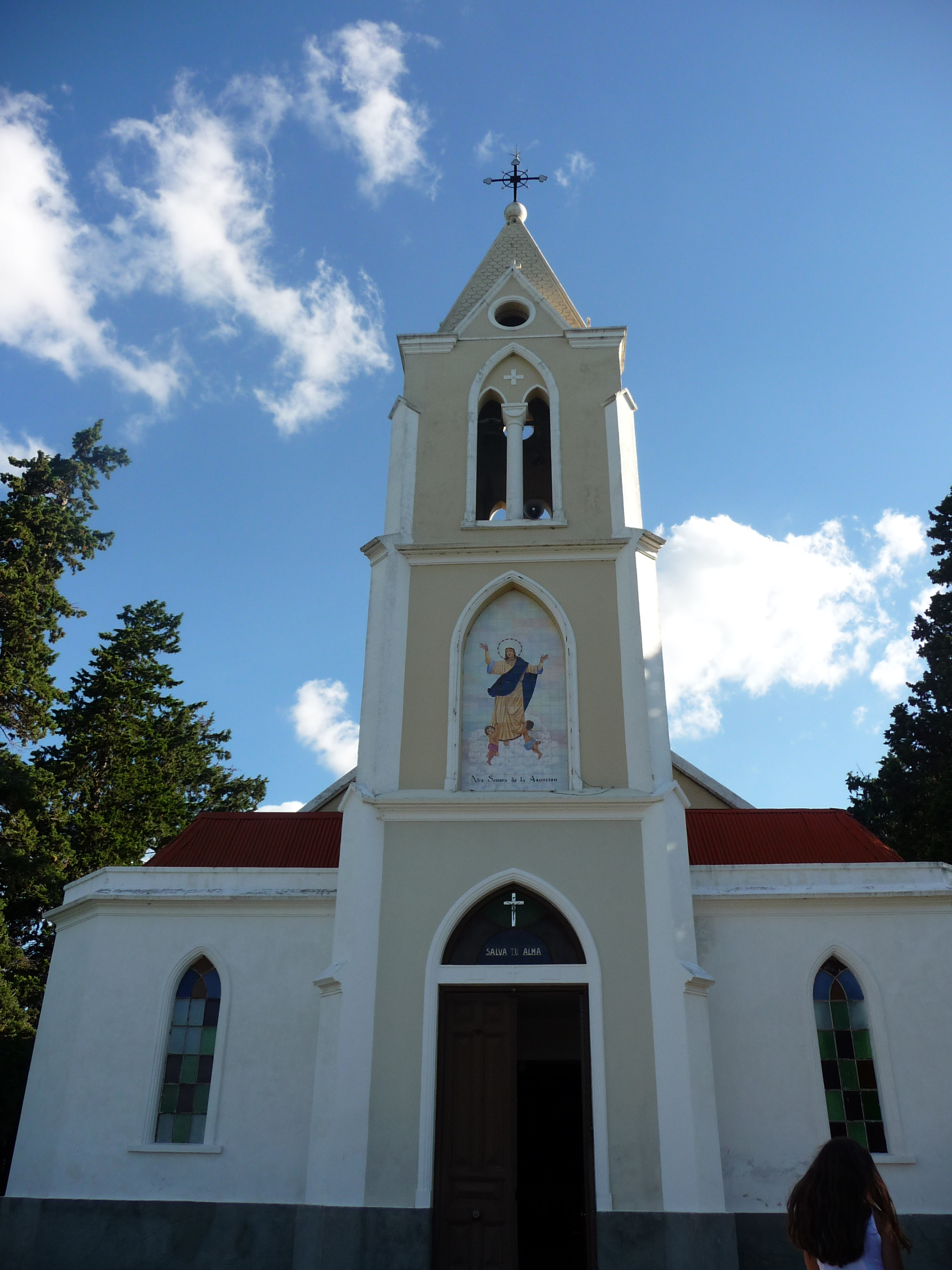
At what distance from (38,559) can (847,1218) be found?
25.9m

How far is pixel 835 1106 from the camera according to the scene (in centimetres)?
1218

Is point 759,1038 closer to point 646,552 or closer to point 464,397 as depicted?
point 646,552

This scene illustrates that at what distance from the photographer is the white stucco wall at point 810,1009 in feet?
38.7

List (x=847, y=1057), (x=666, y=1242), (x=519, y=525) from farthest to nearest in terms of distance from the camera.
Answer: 1. (x=519, y=525)
2. (x=847, y=1057)
3. (x=666, y=1242)

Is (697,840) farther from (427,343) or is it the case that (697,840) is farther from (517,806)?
(427,343)

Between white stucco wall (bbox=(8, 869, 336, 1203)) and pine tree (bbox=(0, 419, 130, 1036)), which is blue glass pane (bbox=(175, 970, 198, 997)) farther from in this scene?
pine tree (bbox=(0, 419, 130, 1036))

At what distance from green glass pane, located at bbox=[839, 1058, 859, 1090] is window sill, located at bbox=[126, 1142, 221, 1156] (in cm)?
793

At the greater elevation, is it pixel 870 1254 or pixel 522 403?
pixel 522 403

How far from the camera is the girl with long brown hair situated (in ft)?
14.5

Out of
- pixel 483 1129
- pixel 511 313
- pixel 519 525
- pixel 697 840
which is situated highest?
pixel 511 313

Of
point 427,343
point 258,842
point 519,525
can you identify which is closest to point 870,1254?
point 519,525

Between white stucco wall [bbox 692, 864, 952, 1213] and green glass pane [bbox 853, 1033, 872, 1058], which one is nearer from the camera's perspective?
white stucco wall [bbox 692, 864, 952, 1213]

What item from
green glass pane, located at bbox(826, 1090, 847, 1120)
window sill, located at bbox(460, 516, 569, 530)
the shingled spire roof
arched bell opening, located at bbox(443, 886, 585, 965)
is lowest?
green glass pane, located at bbox(826, 1090, 847, 1120)

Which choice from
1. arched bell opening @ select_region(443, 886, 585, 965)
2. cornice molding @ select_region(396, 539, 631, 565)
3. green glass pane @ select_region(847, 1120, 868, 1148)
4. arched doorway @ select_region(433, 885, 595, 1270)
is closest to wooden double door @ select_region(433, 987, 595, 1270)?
arched doorway @ select_region(433, 885, 595, 1270)
